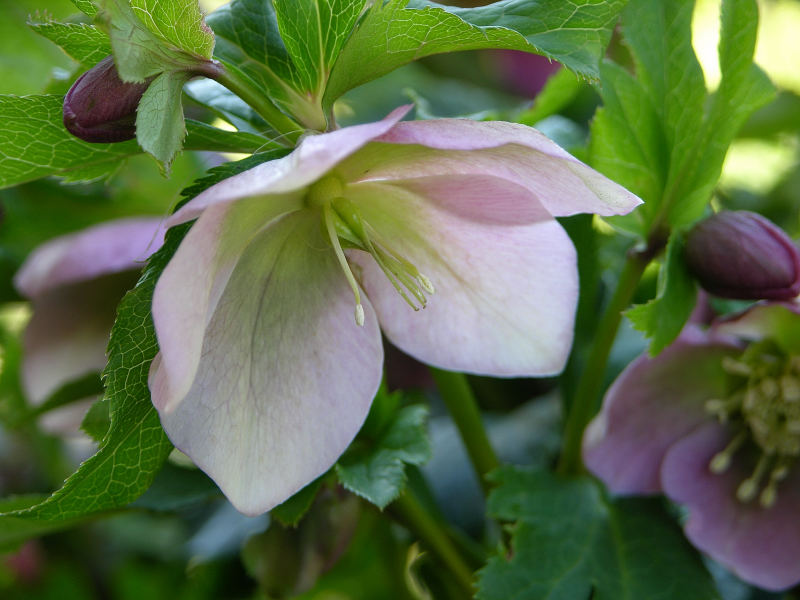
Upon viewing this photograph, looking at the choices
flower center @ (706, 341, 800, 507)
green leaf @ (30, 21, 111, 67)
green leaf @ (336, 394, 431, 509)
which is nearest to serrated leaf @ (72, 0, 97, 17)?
green leaf @ (30, 21, 111, 67)

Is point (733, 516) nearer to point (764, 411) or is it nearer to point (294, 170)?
point (764, 411)

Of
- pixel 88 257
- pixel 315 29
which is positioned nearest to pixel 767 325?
pixel 315 29

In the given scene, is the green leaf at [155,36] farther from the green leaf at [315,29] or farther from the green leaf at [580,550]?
the green leaf at [580,550]

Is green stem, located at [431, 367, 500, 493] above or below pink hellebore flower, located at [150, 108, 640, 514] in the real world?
below

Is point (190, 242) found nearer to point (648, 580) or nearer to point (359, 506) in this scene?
point (359, 506)

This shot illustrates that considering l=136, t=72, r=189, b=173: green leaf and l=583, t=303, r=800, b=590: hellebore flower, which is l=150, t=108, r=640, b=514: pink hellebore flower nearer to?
l=136, t=72, r=189, b=173: green leaf

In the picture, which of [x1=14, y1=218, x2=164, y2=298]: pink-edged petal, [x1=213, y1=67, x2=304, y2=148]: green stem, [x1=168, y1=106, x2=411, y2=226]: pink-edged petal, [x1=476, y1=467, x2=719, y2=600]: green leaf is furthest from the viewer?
[x1=14, y1=218, x2=164, y2=298]: pink-edged petal

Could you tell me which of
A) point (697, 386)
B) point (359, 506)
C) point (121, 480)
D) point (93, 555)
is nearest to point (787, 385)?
point (697, 386)
